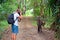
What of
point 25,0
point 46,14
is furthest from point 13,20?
point 25,0

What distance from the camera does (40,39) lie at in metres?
12.0

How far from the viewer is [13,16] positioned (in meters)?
9.75

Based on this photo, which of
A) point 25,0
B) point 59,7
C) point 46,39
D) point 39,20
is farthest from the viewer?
point 25,0

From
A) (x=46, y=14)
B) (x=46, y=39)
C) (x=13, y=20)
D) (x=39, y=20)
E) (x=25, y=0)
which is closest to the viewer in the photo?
(x=13, y=20)

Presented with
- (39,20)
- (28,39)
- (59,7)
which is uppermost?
(59,7)

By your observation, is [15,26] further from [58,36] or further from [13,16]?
[58,36]

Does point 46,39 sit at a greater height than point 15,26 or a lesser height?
lesser

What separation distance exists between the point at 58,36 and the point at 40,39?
1.97m

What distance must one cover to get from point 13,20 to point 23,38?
3065mm

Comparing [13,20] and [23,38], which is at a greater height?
[13,20]

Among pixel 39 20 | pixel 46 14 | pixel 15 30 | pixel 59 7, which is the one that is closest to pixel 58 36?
pixel 59 7

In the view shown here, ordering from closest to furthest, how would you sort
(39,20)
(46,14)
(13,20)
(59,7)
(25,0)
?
(13,20)
(59,7)
(39,20)
(46,14)
(25,0)

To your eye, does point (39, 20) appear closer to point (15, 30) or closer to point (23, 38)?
point (23, 38)

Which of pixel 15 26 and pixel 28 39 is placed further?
pixel 28 39
